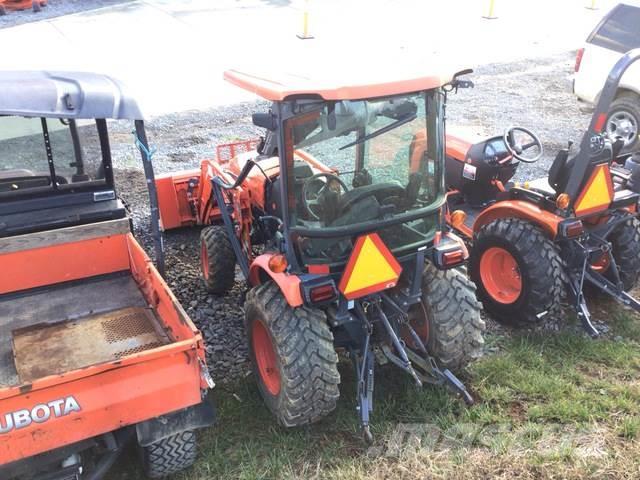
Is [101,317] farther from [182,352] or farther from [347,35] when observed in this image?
[347,35]

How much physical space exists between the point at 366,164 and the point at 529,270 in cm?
162

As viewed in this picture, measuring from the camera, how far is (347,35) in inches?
557

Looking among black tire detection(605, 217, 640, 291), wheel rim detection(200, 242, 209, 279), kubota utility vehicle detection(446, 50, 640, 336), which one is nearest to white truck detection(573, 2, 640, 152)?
kubota utility vehicle detection(446, 50, 640, 336)

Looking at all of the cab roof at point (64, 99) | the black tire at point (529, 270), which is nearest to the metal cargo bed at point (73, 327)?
the cab roof at point (64, 99)

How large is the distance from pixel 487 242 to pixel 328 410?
6.66 ft

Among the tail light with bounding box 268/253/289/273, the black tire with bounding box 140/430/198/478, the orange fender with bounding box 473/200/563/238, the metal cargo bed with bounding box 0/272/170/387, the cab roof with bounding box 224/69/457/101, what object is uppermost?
the cab roof with bounding box 224/69/457/101

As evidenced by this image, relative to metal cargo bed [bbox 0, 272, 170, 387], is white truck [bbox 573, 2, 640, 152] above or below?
above

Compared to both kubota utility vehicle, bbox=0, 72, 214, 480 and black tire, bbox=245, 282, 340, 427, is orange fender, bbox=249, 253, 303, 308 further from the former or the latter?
kubota utility vehicle, bbox=0, 72, 214, 480

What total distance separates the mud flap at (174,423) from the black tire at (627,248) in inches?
133

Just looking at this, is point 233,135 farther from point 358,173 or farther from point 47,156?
point 358,173

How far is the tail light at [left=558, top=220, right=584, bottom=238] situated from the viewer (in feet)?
14.5

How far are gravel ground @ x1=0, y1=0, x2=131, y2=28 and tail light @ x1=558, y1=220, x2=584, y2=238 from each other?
46.0 ft

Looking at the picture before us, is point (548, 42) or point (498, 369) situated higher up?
point (548, 42)

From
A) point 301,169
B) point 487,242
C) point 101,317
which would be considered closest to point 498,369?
point 487,242
